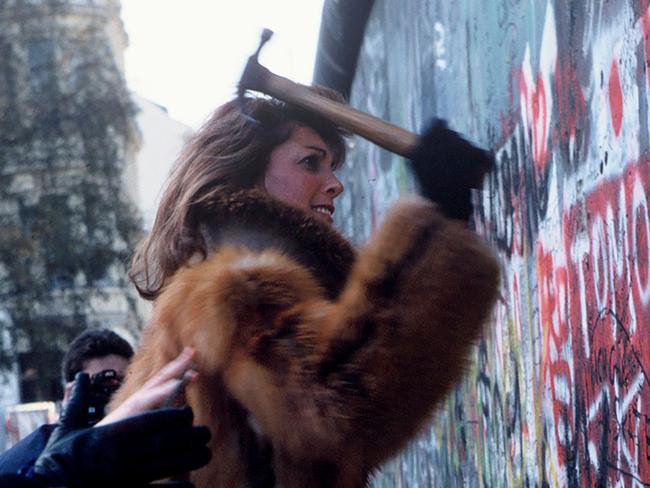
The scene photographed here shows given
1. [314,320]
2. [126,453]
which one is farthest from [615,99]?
[126,453]

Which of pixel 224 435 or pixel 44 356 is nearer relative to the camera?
pixel 224 435

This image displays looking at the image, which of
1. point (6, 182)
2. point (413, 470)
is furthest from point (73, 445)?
point (6, 182)

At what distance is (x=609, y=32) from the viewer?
3.46 metres

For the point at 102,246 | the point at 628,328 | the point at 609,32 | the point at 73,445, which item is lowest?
the point at 73,445

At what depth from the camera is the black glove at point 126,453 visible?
7.73ft

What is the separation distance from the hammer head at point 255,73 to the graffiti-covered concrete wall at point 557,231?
816 mm

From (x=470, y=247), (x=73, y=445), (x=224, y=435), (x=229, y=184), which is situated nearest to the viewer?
Result: (x=73, y=445)

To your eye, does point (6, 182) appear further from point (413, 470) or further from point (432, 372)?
point (432, 372)

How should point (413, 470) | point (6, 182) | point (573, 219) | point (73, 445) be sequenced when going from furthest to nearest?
point (6, 182) < point (413, 470) < point (573, 219) < point (73, 445)

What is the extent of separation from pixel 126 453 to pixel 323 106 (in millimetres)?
1031

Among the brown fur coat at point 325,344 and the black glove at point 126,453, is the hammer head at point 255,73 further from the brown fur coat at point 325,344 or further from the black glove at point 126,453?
the black glove at point 126,453

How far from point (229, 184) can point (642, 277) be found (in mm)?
1026

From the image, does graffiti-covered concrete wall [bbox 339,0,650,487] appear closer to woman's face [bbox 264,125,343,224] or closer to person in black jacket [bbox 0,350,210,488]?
woman's face [bbox 264,125,343,224]

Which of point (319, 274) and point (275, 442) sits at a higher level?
point (319, 274)
